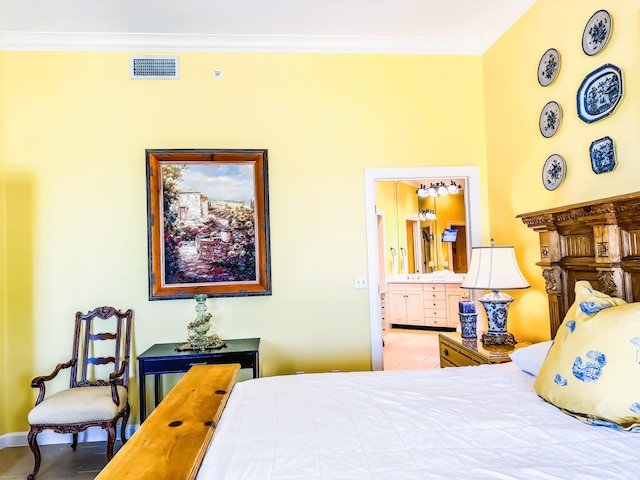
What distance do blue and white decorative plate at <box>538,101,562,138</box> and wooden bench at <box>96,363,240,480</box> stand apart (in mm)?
2436

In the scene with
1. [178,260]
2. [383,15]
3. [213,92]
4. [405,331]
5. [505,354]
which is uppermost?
[383,15]

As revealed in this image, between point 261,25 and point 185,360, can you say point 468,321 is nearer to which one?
point 185,360

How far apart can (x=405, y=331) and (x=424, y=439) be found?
581 cm

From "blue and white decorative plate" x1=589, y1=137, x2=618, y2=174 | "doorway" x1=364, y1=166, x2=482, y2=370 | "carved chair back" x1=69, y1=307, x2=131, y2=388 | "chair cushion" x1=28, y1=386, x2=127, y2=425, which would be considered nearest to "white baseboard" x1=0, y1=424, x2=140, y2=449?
"carved chair back" x1=69, y1=307, x2=131, y2=388

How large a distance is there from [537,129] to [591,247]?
109 centimetres

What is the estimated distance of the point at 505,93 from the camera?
301cm

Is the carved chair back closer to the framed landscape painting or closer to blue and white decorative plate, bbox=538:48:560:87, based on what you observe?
the framed landscape painting

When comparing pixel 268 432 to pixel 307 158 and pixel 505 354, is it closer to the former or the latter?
pixel 505 354

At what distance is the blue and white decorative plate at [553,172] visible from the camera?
2.39 metres

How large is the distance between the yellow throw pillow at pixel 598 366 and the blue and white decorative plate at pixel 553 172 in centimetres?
117

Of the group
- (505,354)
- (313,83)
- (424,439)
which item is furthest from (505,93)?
(424,439)

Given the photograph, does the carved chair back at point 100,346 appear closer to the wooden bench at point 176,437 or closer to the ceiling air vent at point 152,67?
the wooden bench at point 176,437

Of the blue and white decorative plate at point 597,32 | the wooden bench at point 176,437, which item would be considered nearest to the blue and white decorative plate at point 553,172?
the blue and white decorative plate at point 597,32

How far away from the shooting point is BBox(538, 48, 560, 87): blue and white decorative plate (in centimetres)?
241
